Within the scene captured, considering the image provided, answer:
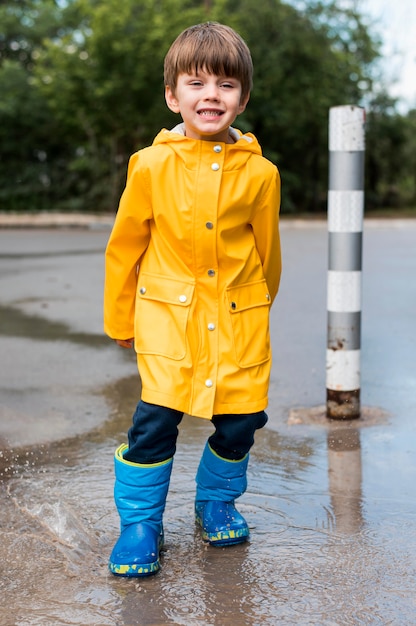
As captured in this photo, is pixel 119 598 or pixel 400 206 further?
pixel 400 206

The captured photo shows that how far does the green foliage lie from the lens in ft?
74.1

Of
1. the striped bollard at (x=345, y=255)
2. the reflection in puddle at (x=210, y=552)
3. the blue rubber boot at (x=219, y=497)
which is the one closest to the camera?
the reflection in puddle at (x=210, y=552)

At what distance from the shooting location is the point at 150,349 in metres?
2.70

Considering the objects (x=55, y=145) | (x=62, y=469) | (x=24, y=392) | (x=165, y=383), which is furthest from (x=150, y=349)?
(x=55, y=145)

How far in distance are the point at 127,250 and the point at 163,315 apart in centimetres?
25

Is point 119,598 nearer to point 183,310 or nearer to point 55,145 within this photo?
point 183,310

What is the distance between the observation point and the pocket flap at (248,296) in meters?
2.73

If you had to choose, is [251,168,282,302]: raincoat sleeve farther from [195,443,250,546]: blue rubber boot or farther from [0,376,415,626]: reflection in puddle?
[0,376,415,626]: reflection in puddle

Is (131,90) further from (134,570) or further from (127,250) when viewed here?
(134,570)

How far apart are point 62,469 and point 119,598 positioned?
1.18m

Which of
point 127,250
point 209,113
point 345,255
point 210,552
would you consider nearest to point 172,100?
point 209,113

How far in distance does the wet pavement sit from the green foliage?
17.1 meters

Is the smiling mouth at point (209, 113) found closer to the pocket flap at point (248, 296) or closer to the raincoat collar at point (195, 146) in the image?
the raincoat collar at point (195, 146)

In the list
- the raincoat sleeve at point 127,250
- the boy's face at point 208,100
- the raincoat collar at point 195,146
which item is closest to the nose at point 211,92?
the boy's face at point 208,100
